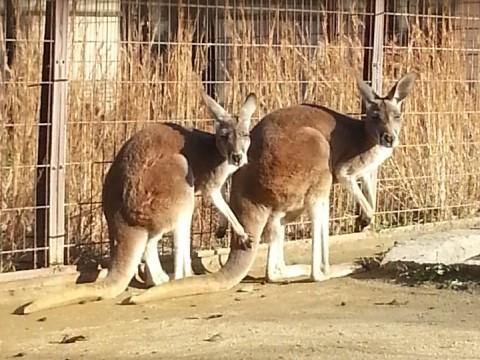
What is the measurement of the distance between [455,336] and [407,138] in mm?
4050

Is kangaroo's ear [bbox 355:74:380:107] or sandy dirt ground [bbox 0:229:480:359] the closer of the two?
sandy dirt ground [bbox 0:229:480:359]

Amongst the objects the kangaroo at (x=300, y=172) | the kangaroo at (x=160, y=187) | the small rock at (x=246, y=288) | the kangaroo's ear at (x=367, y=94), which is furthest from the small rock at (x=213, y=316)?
the kangaroo's ear at (x=367, y=94)

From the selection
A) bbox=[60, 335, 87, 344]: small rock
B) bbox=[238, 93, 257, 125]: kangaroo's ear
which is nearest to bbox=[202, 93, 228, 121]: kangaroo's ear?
bbox=[238, 93, 257, 125]: kangaroo's ear

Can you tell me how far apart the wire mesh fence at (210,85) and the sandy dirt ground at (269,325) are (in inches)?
36.4

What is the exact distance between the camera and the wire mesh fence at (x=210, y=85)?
7.73m

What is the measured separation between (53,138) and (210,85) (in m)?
1.63

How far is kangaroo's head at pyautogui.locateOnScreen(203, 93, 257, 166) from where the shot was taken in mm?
7098

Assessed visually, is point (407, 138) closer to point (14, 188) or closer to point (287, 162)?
point (287, 162)

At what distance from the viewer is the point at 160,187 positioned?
→ 7016mm

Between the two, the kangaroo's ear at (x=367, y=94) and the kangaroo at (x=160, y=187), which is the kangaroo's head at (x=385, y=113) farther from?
the kangaroo at (x=160, y=187)

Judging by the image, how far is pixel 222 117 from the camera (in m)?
7.23

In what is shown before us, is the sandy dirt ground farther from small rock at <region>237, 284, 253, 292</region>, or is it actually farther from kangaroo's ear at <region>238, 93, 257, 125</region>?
kangaroo's ear at <region>238, 93, 257, 125</region>

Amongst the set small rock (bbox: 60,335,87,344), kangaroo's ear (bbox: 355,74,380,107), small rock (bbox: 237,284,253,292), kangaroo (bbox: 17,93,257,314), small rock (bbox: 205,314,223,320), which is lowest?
small rock (bbox: 60,335,87,344)

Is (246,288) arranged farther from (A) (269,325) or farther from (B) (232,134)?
(A) (269,325)
